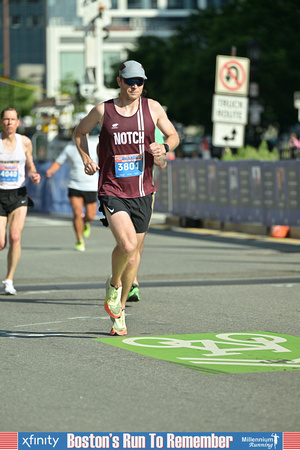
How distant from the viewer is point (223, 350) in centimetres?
760

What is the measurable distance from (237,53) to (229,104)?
34250mm

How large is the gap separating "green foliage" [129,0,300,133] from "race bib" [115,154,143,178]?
47110 millimetres

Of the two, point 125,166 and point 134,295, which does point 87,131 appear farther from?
point 134,295

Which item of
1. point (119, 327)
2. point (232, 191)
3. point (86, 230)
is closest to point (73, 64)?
point (232, 191)

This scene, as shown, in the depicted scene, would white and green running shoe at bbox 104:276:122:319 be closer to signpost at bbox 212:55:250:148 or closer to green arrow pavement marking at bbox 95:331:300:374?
green arrow pavement marking at bbox 95:331:300:374

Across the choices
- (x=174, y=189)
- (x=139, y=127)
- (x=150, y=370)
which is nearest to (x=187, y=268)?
(x=139, y=127)

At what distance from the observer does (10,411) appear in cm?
568

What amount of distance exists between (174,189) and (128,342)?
→ 16.6 m

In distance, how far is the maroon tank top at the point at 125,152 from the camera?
8.27 metres

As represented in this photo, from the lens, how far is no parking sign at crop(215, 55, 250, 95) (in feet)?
76.5

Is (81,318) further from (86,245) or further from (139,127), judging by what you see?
(86,245)

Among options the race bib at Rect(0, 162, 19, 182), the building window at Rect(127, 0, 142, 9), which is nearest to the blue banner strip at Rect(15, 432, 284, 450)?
the race bib at Rect(0, 162, 19, 182)

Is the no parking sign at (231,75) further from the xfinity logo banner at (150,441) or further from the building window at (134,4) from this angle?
the building window at (134,4)

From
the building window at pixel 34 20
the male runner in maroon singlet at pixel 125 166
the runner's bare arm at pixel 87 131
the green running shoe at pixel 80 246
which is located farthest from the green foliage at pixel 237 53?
the building window at pixel 34 20
